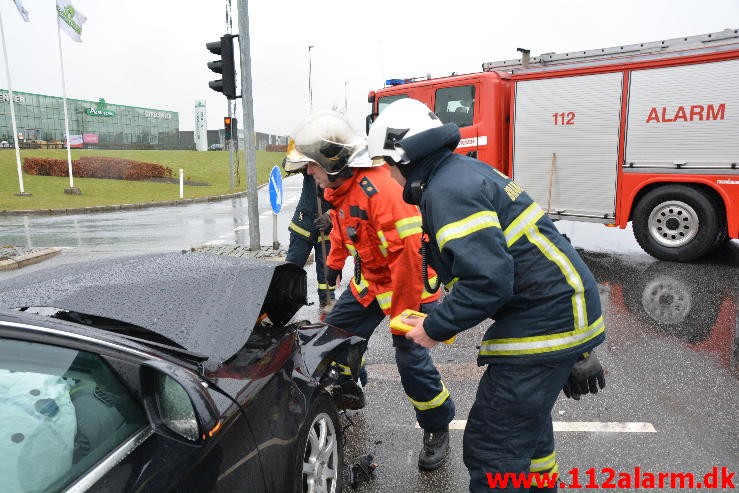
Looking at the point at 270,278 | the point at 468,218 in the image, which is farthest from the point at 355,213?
the point at 468,218

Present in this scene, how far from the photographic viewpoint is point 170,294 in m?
2.14

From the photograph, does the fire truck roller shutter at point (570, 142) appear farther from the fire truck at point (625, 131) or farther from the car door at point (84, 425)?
the car door at point (84, 425)

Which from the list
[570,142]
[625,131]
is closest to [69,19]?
[570,142]

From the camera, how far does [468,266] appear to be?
A: 1.89 meters

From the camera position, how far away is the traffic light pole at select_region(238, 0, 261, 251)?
344 inches

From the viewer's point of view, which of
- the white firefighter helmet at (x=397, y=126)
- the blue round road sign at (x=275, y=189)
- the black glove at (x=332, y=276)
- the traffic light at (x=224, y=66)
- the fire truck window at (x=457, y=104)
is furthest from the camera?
the fire truck window at (x=457, y=104)

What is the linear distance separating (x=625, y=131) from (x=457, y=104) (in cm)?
274

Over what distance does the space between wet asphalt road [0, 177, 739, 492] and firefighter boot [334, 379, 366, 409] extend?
353 millimetres

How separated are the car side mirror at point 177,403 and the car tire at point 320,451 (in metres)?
0.61

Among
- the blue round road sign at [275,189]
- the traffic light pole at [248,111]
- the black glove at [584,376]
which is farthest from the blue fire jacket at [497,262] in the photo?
the blue round road sign at [275,189]

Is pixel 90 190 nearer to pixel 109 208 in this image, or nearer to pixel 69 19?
pixel 109 208

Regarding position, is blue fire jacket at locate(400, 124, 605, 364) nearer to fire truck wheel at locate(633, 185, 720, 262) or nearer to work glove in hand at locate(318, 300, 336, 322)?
work glove in hand at locate(318, 300, 336, 322)

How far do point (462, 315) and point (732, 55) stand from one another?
758cm

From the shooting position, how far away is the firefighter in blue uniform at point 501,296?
1.95m
